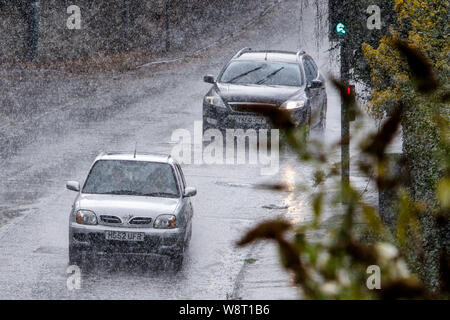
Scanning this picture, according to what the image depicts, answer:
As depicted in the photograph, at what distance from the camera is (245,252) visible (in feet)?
41.3

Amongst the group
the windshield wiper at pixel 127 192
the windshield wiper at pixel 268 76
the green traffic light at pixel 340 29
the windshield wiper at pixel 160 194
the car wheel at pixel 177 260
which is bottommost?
the car wheel at pixel 177 260

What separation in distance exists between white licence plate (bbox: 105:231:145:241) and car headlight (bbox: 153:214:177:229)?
0.25 m

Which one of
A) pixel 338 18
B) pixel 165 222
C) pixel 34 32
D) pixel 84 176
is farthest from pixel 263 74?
pixel 34 32

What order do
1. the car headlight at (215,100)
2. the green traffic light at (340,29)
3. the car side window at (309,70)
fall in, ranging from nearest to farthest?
1. the green traffic light at (340,29)
2. the car headlight at (215,100)
3. the car side window at (309,70)

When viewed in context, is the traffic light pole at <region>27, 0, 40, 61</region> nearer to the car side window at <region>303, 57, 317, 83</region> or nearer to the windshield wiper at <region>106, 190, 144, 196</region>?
the car side window at <region>303, 57, 317, 83</region>

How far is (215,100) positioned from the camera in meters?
19.5

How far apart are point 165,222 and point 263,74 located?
32.2ft

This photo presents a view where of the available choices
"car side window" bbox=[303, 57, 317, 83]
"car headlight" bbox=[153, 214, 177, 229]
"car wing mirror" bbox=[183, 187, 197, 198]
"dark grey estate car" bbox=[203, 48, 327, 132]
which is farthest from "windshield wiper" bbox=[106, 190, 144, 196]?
"car side window" bbox=[303, 57, 317, 83]

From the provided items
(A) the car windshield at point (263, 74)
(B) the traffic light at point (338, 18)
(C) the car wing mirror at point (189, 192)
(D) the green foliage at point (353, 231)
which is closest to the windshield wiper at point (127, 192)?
(C) the car wing mirror at point (189, 192)

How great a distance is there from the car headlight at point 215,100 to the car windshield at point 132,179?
6947mm

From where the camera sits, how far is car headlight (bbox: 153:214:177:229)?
1140cm

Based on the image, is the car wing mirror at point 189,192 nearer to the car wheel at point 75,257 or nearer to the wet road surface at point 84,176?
the wet road surface at point 84,176

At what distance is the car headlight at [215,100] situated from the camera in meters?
19.3

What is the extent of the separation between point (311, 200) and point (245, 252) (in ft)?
35.3
